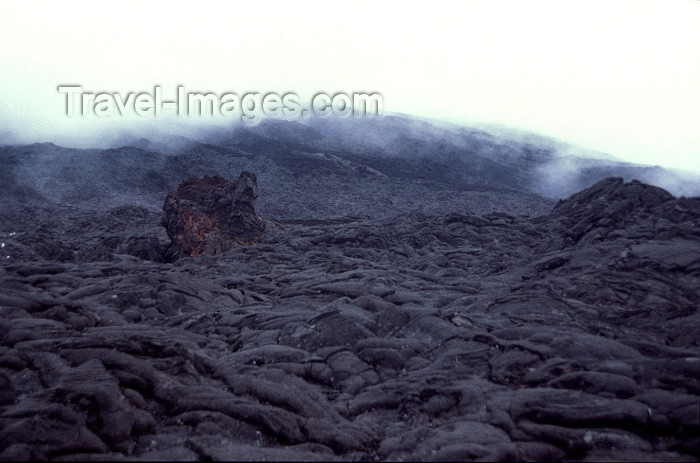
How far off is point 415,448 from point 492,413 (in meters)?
1.43

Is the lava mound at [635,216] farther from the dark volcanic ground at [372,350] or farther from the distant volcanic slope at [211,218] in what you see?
the distant volcanic slope at [211,218]

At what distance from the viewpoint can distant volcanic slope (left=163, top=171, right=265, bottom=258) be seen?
2455 centimetres

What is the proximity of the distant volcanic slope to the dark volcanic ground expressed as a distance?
277 centimetres

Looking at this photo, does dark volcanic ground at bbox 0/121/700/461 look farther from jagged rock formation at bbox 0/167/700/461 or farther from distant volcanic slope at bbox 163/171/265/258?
distant volcanic slope at bbox 163/171/265/258

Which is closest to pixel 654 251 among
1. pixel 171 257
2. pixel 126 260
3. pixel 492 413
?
pixel 492 413

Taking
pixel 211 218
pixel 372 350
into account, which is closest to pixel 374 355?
pixel 372 350

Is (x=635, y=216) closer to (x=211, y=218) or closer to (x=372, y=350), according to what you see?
(x=372, y=350)

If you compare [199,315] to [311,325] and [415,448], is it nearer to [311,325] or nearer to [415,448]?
[311,325]

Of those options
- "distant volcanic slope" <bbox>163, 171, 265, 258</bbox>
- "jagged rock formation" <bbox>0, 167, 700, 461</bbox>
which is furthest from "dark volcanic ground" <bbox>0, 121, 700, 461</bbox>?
"distant volcanic slope" <bbox>163, 171, 265, 258</bbox>

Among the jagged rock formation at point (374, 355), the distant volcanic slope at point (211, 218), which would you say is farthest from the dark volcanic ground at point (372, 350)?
the distant volcanic slope at point (211, 218)

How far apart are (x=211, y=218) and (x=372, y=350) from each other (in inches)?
699

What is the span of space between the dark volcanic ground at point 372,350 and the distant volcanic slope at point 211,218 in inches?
109

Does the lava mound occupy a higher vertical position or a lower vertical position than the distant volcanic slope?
higher

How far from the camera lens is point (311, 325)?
11.4 metres
